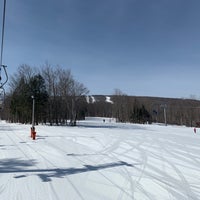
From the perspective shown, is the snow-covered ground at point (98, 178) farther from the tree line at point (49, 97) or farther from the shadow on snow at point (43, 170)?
the tree line at point (49, 97)

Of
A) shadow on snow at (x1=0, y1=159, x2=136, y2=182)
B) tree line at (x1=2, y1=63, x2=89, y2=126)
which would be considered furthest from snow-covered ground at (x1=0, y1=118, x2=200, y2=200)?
tree line at (x1=2, y1=63, x2=89, y2=126)

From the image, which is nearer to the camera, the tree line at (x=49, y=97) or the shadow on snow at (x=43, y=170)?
the shadow on snow at (x=43, y=170)

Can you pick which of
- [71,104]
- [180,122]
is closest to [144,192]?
[71,104]

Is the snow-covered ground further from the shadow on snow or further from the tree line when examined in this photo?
the tree line

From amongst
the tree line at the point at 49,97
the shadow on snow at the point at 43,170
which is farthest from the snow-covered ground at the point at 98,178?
the tree line at the point at 49,97

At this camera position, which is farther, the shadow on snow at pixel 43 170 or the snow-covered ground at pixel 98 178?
the shadow on snow at pixel 43 170

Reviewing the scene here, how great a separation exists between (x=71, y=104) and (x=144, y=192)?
46312 mm

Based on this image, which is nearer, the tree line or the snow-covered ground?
the snow-covered ground

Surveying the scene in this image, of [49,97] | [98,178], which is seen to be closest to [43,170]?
[98,178]

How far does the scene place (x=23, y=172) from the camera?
7.64 m

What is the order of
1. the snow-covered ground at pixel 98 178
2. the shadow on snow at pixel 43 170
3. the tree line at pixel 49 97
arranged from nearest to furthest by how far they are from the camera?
the snow-covered ground at pixel 98 178, the shadow on snow at pixel 43 170, the tree line at pixel 49 97

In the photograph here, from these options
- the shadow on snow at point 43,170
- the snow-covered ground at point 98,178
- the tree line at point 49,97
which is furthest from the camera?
the tree line at point 49,97

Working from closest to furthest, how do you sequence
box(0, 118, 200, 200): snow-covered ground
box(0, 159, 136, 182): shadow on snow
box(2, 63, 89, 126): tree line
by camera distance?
box(0, 118, 200, 200): snow-covered ground < box(0, 159, 136, 182): shadow on snow < box(2, 63, 89, 126): tree line

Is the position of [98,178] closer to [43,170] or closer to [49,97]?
[43,170]
